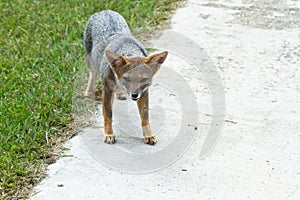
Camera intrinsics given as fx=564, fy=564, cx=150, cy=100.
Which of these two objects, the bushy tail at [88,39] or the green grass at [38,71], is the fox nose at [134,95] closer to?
the green grass at [38,71]

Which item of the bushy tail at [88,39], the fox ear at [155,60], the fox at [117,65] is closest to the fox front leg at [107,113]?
the fox at [117,65]

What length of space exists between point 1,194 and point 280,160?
6.69ft

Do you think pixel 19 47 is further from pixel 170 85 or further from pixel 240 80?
pixel 240 80

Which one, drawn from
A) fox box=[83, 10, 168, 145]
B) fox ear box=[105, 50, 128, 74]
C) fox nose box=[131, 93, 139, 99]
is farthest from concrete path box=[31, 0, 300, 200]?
fox ear box=[105, 50, 128, 74]

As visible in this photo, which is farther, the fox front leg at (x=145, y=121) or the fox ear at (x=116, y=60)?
the fox front leg at (x=145, y=121)

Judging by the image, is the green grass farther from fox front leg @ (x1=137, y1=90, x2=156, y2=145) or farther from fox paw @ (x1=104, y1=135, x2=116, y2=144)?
fox front leg @ (x1=137, y1=90, x2=156, y2=145)

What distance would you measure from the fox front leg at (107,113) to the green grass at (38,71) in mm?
373

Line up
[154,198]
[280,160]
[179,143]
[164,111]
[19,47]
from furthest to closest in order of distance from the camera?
1. [19,47]
2. [164,111]
3. [179,143]
4. [280,160]
5. [154,198]

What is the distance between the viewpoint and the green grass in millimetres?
4254

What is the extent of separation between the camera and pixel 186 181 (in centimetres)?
399

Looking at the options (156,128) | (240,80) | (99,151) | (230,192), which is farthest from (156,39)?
(230,192)

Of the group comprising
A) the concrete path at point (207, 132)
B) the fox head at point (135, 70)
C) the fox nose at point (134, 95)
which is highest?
the fox head at point (135, 70)

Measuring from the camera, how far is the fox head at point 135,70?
4.07 metres

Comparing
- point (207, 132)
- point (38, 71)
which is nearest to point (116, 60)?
point (207, 132)
